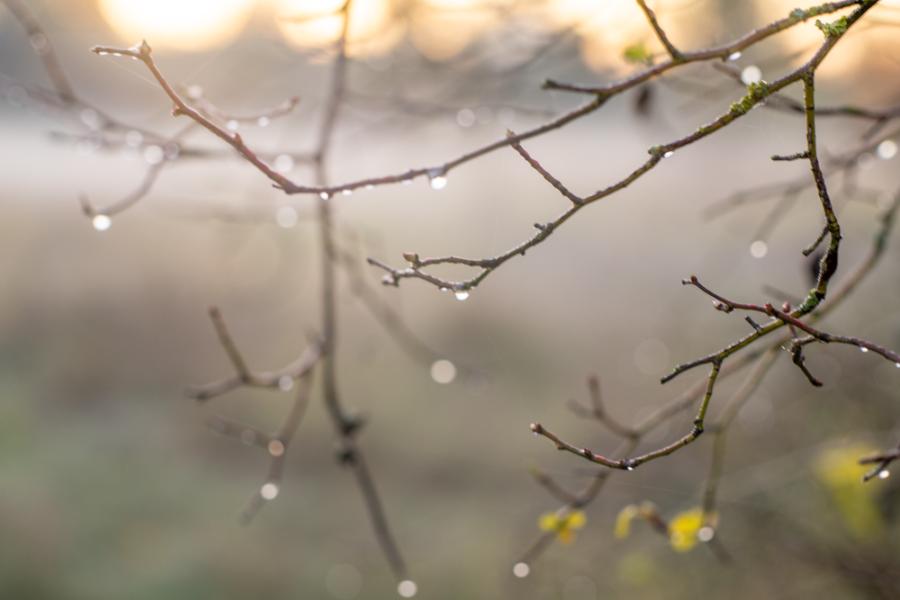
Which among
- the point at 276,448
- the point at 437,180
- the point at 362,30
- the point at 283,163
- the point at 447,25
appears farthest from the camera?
Result: the point at 447,25

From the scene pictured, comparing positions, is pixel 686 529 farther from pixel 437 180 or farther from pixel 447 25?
pixel 447 25

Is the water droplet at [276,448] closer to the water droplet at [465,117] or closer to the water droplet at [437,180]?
the water droplet at [437,180]

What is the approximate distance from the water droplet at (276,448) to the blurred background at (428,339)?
1.51 feet

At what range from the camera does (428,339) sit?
23.2ft

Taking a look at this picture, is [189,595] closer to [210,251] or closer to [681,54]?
[210,251]

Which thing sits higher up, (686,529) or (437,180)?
(437,180)

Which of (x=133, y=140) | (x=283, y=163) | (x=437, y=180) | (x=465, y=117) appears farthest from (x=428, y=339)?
(x=437, y=180)

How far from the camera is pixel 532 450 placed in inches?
237

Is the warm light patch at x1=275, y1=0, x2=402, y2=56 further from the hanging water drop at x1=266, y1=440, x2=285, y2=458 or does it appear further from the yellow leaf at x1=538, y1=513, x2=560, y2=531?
the yellow leaf at x1=538, y1=513, x2=560, y2=531

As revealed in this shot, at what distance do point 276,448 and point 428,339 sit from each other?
18.1 ft

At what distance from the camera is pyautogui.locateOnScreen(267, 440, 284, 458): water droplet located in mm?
1519

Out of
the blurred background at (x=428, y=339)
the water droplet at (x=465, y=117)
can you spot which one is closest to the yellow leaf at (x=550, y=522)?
the blurred background at (x=428, y=339)

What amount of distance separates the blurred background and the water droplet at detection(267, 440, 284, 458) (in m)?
0.46

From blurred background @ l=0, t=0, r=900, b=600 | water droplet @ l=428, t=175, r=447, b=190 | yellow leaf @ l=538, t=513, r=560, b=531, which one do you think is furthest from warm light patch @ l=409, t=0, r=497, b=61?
yellow leaf @ l=538, t=513, r=560, b=531
